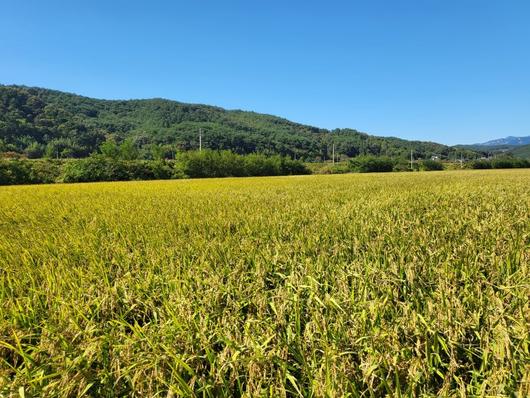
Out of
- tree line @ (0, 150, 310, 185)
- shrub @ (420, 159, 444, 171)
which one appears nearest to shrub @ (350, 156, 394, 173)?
shrub @ (420, 159, 444, 171)

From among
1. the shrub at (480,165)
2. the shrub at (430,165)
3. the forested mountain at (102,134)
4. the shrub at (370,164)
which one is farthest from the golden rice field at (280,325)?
the shrub at (480,165)

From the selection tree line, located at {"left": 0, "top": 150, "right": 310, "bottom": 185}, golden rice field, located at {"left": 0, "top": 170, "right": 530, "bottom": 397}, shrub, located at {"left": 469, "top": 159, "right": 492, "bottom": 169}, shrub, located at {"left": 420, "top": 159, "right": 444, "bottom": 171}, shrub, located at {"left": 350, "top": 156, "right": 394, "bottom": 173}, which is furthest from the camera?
shrub, located at {"left": 420, "top": 159, "right": 444, "bottom": 171}

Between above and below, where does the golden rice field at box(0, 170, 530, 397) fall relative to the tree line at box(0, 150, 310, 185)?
below

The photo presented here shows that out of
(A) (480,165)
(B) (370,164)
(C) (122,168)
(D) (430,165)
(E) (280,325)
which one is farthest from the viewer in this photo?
(D) (430,165)

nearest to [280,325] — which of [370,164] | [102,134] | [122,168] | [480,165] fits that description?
[122,168]

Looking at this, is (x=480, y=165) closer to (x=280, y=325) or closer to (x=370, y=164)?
(x=370, y=164)

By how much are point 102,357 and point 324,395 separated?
4.07 ft

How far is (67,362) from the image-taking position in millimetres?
1604

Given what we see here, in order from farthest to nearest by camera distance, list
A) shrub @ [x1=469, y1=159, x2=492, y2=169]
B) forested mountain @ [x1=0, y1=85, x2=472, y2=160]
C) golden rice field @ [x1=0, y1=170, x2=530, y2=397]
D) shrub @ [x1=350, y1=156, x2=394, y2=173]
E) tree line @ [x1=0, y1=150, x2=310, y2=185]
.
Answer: forested mountain @ [x1=0, y1=85, x2=472, y2=160], shrub @ [x1=350, y1=156, x2=394, y2=173], shrub @ [x1=469, y1=159, x2=492, y2=169], tree line @ [x1=0, y1=150, x2=310, y2=185], golden rice field @ [x1=0, y1=170, x2=530, y2=397]

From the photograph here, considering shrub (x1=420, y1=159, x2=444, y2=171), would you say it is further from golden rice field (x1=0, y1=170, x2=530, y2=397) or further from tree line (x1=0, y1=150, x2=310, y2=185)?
golden rice field (x1=0, y1=170, x2=530, y2=397)

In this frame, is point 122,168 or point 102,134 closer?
point 122,168

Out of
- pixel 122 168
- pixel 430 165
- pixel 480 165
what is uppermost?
pixel 430 165

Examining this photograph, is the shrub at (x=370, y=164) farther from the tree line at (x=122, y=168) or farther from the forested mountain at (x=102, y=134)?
the forested mountain at (x=102, y=134)

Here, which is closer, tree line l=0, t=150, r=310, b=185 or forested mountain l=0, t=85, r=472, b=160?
tree line l=0, t=150, r=310, b=185
